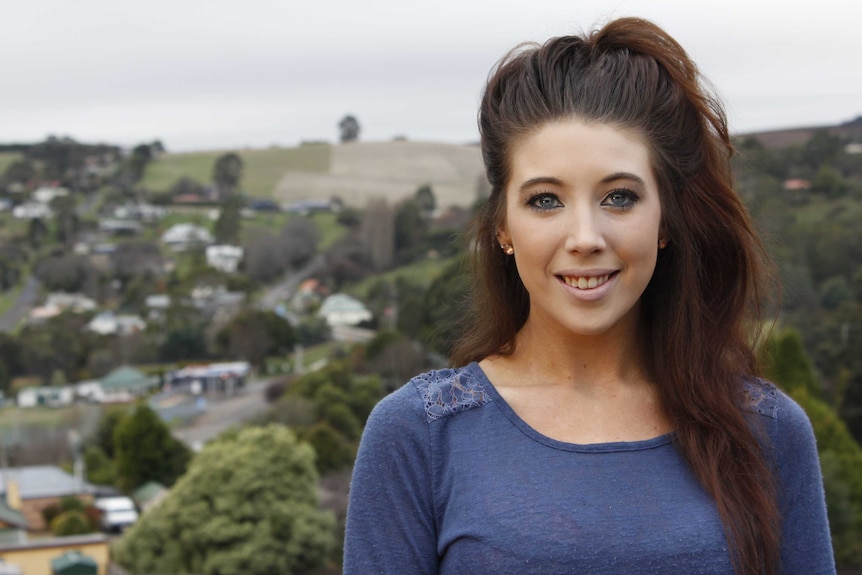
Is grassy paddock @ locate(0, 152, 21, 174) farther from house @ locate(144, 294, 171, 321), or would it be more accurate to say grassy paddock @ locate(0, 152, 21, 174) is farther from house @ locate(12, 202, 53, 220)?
house @ locate(144, 294, 171, 321)

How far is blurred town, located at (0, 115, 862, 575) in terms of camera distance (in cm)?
2181

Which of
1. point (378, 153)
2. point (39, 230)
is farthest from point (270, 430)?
point (378, 153)

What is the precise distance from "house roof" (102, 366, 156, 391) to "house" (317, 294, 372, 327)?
9.16 metres

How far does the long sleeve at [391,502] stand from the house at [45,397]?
1828 inches

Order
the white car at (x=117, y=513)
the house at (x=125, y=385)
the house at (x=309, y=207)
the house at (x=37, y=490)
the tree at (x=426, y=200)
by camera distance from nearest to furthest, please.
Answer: the white car at (x=117, y=513)
the house at (x=37, y=490)
the house at (x=125, y=385)
the tree at (x=426, y=200)
the house at (x=309, y=207)

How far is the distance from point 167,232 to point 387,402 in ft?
251

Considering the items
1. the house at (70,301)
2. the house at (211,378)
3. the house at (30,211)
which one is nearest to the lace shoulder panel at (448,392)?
the house at (211,378)

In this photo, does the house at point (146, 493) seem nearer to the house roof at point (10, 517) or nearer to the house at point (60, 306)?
the house roof at point (10, 517)

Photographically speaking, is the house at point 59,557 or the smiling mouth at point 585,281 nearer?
the smiling mouth at point 585,281

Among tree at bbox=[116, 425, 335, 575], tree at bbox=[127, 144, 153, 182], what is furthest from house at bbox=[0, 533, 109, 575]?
tree at bbox=[127, 144, 153, 182]

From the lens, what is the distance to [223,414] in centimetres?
4309

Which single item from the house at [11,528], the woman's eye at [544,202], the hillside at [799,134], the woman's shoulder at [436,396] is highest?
the woman's eye at [544,202]

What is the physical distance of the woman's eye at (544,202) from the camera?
2.07m

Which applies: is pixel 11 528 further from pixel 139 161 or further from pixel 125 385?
pixel 139 161
